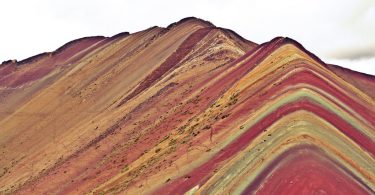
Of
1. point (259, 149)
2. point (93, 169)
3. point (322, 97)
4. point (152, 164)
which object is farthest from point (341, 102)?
point (93, 169)

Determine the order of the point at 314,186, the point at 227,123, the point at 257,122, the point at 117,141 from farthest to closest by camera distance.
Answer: the point at 117,141, the point at 227,123, the point at 257,122, the point at 314,186

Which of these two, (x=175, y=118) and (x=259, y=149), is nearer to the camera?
(x=259, y=149)

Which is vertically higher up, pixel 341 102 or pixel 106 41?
pixel 106 41

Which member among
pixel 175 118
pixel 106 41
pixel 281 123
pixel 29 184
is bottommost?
pixel 29 184

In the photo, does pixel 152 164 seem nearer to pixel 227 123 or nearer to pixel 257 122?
pixel 227 123

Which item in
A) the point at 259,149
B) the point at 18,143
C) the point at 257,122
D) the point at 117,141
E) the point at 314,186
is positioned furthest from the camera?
the point at 18,143

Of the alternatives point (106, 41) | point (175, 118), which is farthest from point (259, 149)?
point (106, 41)

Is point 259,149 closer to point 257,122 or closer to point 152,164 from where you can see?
point 257,122
